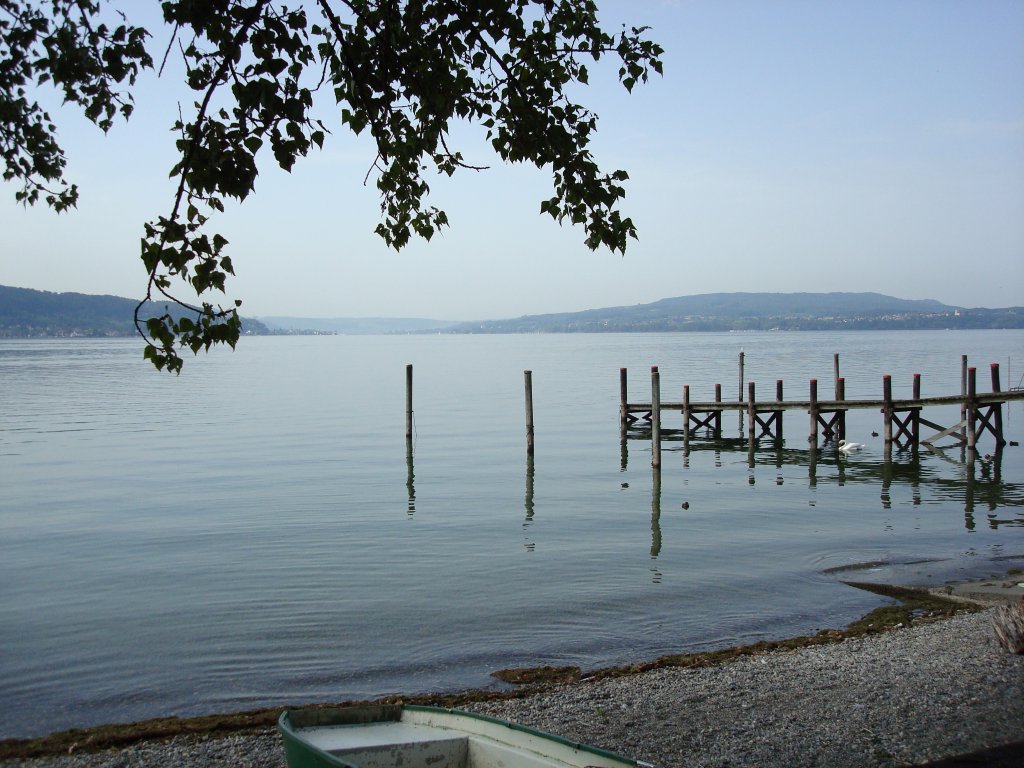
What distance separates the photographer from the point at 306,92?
6.33 meters

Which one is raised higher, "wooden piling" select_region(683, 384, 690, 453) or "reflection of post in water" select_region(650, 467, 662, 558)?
"wooden piling" select_region(683, 384, 690, 453)

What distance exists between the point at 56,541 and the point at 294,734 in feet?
49.7

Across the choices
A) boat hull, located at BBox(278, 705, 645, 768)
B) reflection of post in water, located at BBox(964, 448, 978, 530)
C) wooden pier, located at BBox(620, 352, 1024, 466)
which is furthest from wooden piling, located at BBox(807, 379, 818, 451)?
boat hull, located at BBox(278, 705, 645, 768)

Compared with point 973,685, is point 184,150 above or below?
above

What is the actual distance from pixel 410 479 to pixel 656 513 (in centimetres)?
820

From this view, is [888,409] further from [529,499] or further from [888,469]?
[529,499]

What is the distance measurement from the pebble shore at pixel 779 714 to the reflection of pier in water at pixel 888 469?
9191 mm

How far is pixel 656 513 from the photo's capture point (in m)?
21.8

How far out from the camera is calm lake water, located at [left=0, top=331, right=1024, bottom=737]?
11711mm

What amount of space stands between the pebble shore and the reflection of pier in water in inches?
362

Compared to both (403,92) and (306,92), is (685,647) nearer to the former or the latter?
(403,92)

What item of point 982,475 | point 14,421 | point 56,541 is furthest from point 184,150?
point 14,421

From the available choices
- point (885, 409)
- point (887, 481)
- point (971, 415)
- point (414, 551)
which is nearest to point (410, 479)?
point (414, 551)

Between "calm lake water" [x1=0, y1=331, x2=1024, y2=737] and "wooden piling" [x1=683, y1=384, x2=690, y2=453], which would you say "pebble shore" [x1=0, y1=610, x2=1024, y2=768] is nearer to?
"calm lake water" [x1=0, y1=331, x2=1024, y2=737]
